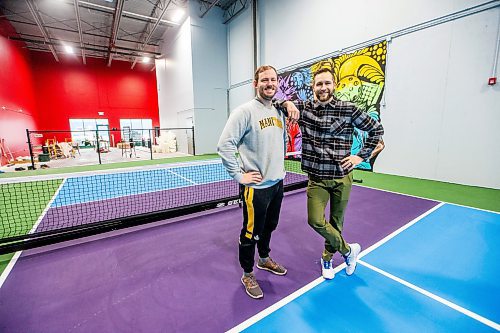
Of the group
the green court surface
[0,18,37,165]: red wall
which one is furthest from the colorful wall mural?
[0,18,37,165]: red wall

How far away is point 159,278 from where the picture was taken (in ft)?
7.76

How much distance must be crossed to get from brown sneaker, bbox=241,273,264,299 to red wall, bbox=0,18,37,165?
15.1 metres

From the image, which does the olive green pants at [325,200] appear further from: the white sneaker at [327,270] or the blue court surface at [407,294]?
the blue court surface at [407,294]

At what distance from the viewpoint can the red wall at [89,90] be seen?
21.1 m

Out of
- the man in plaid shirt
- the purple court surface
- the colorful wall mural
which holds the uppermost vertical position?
the colorful wall mural

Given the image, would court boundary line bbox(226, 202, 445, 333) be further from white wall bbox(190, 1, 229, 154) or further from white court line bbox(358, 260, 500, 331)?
white wall bbox(190, 1, 229, 154)

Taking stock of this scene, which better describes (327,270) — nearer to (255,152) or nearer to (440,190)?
(255,152)

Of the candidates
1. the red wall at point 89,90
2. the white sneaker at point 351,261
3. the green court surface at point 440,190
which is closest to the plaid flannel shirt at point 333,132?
the white sneaker at point 351,261

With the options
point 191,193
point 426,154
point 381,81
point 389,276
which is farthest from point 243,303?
point 381,81

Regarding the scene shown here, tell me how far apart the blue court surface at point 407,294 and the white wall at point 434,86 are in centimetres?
375

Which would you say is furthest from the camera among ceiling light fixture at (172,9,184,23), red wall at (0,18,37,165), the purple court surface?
ceiling light fixture at (172,9,184,23)

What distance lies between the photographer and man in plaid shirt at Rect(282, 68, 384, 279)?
2.02m

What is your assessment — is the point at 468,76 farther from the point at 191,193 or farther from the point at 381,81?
the point at 191,193

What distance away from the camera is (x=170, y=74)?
17.2 m
